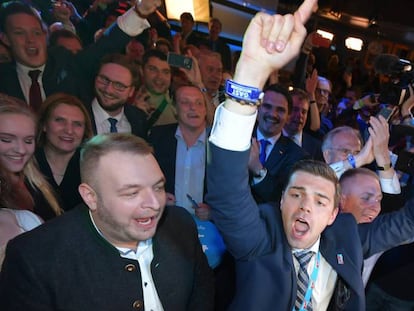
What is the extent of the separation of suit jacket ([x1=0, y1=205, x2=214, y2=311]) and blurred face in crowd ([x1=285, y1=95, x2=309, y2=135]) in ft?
6.71

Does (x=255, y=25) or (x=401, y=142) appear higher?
(x=255, y=25)

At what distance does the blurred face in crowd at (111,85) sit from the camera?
2244mm

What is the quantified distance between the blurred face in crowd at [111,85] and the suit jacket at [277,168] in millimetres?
1038

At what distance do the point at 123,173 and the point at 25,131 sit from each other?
0.78 meters

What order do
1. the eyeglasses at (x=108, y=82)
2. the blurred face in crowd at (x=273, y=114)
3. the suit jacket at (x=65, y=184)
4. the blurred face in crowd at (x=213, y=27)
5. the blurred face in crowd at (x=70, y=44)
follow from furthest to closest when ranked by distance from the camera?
the blurred face in crowd at (x=213, y=27) < the blurred face in crowd at (x=273, y=114) < the blurred face in crowd at (x=70, y=44) < the eyeglasses at (x=108, y=82) < the suit jacket at (x=65, y=184)

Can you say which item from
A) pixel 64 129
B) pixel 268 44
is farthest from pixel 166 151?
pixel 268 44

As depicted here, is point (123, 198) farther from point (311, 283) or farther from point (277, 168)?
point (277, 168)

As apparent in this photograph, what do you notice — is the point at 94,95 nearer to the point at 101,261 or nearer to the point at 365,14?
the point at 101,261

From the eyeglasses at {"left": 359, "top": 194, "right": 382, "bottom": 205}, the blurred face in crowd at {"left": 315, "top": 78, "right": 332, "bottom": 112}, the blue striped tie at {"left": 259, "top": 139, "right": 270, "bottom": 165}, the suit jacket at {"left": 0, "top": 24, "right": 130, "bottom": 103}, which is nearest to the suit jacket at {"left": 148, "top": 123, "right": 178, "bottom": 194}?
the suit jacket at {"left": 0, "top": 24, "right": 130, "bottom": 103}

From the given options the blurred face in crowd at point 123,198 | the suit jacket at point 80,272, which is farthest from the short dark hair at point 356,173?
the blurred face in crowd at point 123,198

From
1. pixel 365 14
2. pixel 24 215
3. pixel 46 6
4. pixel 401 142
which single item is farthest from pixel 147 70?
pixel 365 14

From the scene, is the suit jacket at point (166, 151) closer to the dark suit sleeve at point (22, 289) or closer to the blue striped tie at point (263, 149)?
the blue striped tie at point (263, 149)

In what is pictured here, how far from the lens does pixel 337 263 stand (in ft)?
4.71

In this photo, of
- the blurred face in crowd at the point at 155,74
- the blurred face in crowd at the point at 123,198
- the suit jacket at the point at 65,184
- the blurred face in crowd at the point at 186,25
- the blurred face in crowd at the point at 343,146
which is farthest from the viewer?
the blurred face in crowd at the point at 186,25
